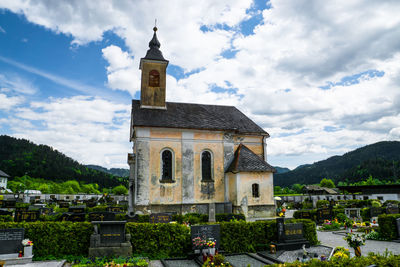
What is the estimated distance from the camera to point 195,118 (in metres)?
24.8

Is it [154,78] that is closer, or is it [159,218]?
[159,218]

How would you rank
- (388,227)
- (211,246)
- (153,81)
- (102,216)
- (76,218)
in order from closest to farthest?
(211,246) < (388,227) < (102,216) < (76,218) < (153,81)

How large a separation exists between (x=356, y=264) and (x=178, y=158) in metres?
17.7

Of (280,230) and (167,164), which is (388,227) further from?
(167,164)

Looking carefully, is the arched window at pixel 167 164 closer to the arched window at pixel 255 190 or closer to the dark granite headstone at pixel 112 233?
the arched window at pixel 255 190

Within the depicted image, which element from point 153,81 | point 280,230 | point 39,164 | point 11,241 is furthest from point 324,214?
point 39,164

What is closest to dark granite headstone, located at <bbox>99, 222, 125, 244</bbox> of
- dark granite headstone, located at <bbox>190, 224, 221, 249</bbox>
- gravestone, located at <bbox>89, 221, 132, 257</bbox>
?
gravestone, located at <bbox>89, 221, 132, 257</bbox>

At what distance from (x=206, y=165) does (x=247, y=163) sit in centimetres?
364

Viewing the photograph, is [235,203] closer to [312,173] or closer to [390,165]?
[390,165]

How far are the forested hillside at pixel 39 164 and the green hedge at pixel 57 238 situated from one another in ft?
272

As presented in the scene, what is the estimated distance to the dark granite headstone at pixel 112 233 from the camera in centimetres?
1040

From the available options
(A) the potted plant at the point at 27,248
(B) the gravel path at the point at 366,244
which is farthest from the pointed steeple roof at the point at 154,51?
(B) the gravel path at the point at 366,244

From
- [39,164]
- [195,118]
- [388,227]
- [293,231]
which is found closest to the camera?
[293,231]

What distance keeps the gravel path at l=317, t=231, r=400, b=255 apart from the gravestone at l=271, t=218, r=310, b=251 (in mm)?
1597
